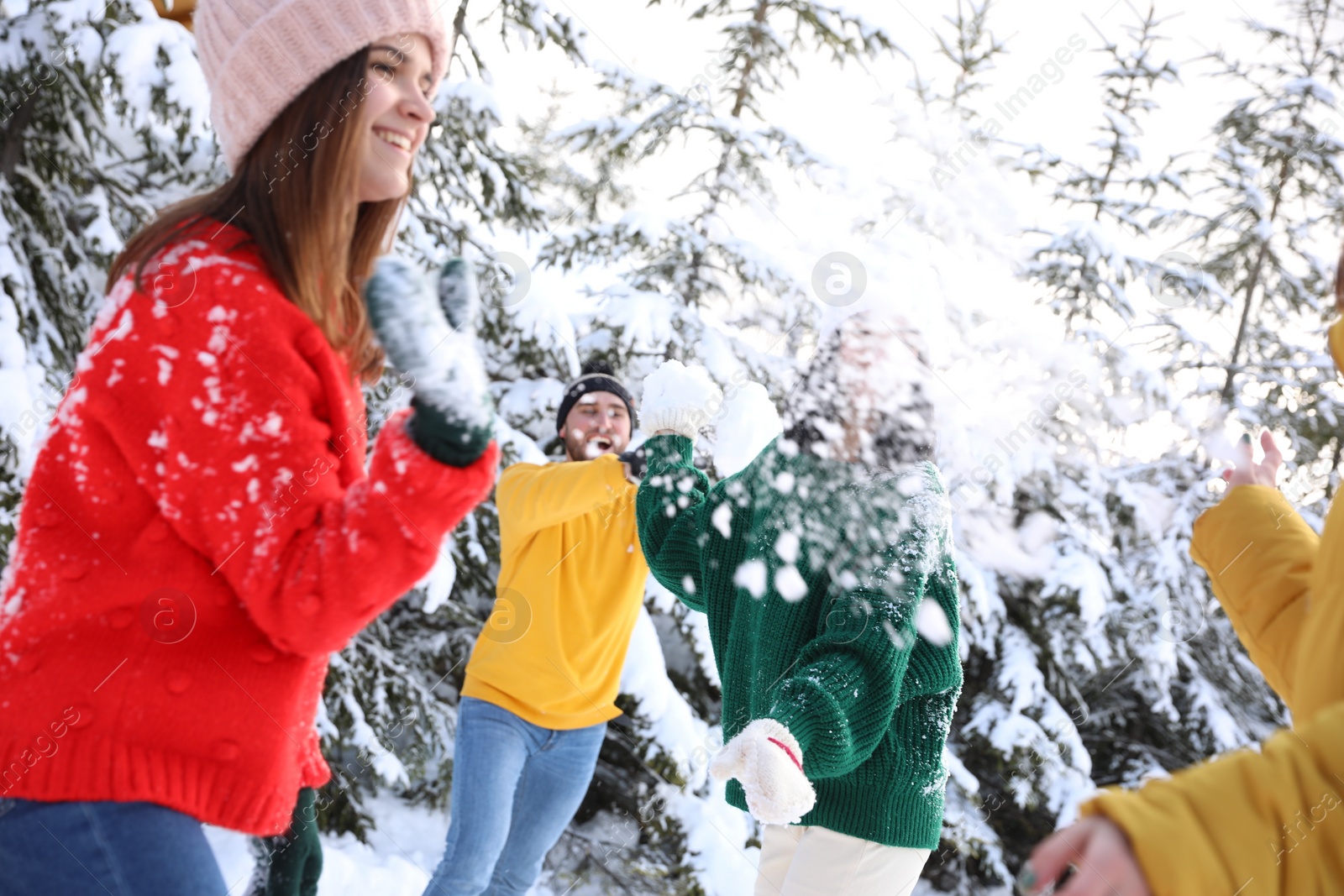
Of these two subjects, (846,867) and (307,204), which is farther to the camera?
(846,867)

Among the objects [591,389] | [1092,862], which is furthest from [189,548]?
[591,389]

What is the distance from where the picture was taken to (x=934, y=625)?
226 centimetres

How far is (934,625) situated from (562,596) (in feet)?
5.59

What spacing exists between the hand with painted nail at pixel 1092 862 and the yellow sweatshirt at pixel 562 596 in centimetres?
245

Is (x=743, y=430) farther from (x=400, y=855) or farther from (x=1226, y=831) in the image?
(x=400, y=855)

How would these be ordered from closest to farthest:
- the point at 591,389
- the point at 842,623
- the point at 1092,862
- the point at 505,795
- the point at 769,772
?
1. the point at 1092,862
2. the point at 769,772
3. the point at 842,623
4. the point at 505,795
5. the point at 591,389

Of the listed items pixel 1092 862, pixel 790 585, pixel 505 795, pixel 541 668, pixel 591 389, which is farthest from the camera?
pixel 591 389

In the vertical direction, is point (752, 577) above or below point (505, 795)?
above

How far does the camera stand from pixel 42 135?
168 inches

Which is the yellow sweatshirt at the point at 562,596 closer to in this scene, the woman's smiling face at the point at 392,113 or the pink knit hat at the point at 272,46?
the woman's smiling face at the point at 392,113

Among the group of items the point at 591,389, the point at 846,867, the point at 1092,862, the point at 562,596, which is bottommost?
the point at 562,596

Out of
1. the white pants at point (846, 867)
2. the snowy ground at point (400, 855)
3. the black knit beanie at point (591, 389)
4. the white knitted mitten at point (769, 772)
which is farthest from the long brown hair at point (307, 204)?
the snowy ground at point (400, 855)

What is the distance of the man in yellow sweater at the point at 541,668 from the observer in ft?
10.3

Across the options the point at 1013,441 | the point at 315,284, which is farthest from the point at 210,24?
the point at 1013,441
